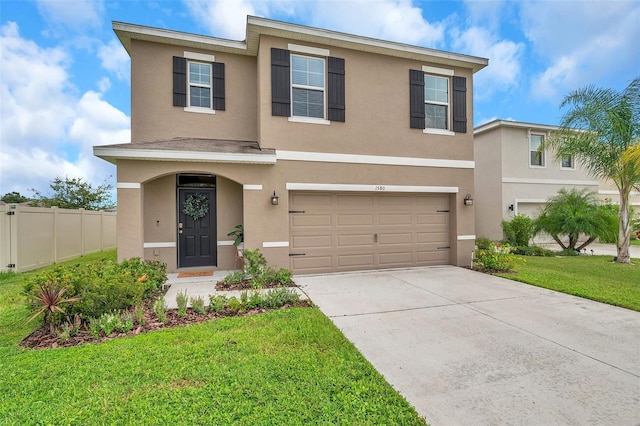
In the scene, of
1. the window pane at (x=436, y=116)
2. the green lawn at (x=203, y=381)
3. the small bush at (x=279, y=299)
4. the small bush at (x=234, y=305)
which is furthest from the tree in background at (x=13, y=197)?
the window pane at (x=436, y=116)

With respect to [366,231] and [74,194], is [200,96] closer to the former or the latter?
[366,231]

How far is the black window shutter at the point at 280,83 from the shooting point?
761 cm

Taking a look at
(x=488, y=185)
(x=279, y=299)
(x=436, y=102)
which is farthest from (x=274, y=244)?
(x=488, y=185)

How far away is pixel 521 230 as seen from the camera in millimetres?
12719

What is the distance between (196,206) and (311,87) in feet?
14.7

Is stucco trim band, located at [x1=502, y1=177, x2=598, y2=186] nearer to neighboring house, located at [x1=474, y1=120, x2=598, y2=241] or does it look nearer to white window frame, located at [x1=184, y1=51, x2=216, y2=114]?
neighboring house, located at [x1=474, y1=120, x2=598, y2=241]

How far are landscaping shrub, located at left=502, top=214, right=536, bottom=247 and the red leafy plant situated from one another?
47.4 feet

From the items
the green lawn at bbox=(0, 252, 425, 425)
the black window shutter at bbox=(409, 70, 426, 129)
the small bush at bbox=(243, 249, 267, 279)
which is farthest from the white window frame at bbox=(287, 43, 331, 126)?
the green lawn at bbox=(0, 252, 425, 425)

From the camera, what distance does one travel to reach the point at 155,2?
8945mm

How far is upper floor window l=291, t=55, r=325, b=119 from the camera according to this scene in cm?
793

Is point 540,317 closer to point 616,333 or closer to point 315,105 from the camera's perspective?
point 616,333

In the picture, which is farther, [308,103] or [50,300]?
[308,103]

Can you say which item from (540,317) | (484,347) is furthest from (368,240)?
(484,347)

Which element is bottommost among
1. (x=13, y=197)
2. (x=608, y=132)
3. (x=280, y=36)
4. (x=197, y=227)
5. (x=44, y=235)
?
(x=44, y=235)
